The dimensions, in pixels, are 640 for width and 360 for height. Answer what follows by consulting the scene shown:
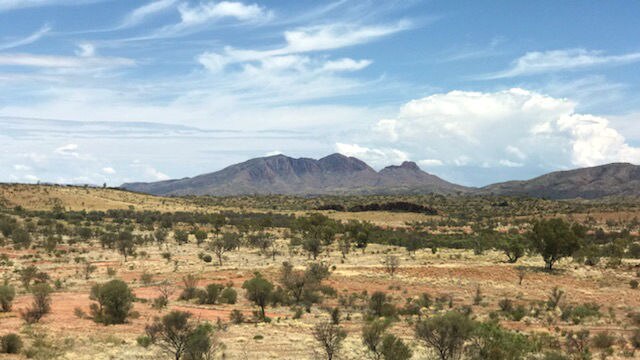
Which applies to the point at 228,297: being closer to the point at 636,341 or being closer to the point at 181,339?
the point at 181,339

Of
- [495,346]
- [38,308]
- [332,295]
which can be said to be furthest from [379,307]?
[38,308]

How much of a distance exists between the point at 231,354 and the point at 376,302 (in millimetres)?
11707

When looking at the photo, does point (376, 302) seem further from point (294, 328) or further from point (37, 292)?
point (37, 292)

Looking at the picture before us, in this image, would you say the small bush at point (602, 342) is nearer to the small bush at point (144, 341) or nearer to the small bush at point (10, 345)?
the small bush at point (144, 341)

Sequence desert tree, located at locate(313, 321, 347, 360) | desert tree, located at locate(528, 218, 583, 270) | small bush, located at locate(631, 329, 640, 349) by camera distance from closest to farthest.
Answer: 1. desert tree, located at locate(313, 321, 347, 360)
2. small bush, located at locate(631, 329, 640, 349)
3. desert tree, located at locate(528, 218, 583, 270)

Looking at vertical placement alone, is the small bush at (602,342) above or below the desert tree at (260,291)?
below

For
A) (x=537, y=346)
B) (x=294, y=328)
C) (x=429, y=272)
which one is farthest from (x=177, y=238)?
(x=537, y=346)

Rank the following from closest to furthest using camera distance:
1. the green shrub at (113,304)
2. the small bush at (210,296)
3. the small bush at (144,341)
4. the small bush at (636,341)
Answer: the small bush at (144,341)
the small bush at (636,341)
the green shrub at (113,304)
the small bush at (210,296)

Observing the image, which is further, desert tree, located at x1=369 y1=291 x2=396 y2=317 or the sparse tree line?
desert tree, located at x1=369 y1=291 x2=396 y2=317

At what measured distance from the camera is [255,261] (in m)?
52.3

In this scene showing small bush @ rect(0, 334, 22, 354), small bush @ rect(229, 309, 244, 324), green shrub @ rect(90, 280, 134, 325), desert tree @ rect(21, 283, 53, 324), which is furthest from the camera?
small bush @ rect(229, 309, 244, 324)

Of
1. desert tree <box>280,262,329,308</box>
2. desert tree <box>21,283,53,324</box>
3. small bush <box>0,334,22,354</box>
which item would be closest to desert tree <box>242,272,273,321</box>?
desert tree <box>280,262,329,308</box>

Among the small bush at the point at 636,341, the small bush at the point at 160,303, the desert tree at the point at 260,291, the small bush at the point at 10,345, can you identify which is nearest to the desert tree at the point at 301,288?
the desert tree at the point at 260,291

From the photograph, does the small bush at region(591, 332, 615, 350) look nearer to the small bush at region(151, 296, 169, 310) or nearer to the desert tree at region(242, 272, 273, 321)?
the desert tree at region(242, 272, 273, 321)
